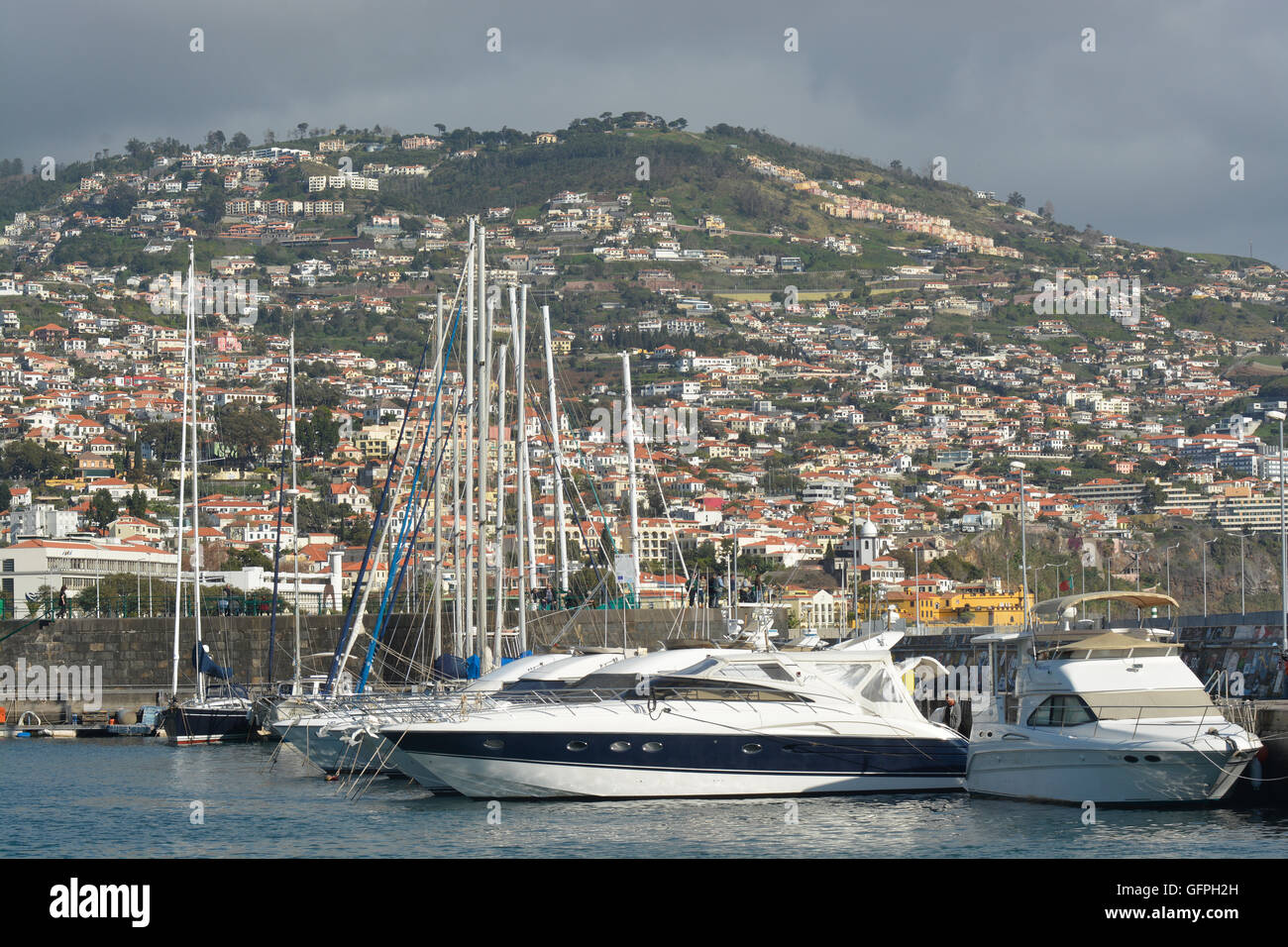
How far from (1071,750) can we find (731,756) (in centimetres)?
362

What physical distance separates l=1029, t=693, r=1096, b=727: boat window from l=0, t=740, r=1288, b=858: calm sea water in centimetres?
89

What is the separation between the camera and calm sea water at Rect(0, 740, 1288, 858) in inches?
597

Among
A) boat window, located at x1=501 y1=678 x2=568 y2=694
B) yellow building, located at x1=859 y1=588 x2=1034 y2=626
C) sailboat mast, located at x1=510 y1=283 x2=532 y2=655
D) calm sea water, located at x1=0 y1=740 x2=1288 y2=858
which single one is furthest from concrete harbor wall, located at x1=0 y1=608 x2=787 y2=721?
yellow building, located at x1=859 y1=588 x2=1034 y2=626

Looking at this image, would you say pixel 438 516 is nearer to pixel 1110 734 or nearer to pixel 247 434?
pixel 1110 734

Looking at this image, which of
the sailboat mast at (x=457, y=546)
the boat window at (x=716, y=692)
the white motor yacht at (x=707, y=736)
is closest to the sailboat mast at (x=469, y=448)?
→ the sailboat mast at (x=457, y=546)

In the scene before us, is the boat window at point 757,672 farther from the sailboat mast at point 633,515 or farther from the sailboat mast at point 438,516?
the sailboat mast at point 633,515

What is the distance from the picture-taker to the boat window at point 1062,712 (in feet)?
56.9

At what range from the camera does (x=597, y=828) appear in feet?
53.6

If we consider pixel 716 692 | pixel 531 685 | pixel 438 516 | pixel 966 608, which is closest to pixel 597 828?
pixel 716 692

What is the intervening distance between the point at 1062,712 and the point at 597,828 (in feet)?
16.8

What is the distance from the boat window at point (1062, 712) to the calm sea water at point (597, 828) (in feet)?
2.93

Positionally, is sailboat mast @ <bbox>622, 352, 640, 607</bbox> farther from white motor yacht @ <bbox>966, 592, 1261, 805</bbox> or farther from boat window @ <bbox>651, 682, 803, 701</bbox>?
white motor yacht @ <bbox>966, 592, 1261, 805</bbox>
